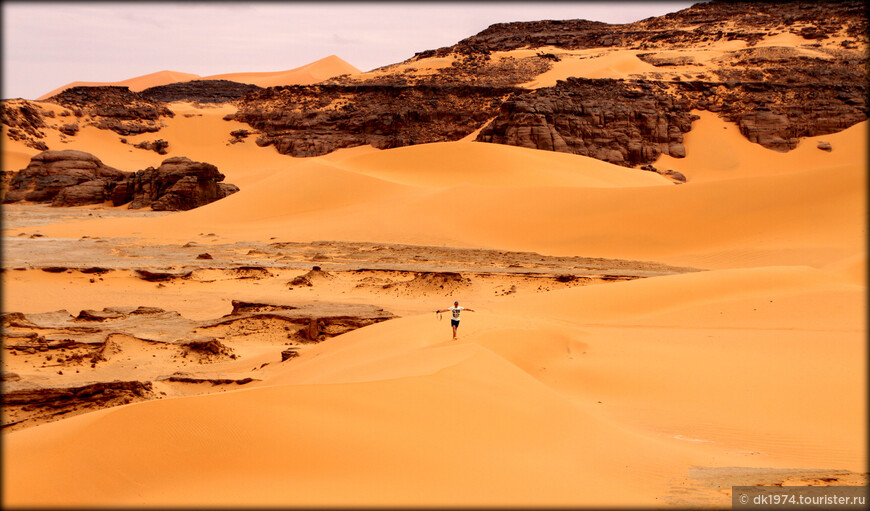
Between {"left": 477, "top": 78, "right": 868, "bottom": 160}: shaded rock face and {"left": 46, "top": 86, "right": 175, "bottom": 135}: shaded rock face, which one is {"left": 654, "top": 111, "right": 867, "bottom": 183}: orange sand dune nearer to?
{"left": 477, "top": 78, "right": 868, "bottom": 160}: shaded rock face

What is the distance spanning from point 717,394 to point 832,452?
6.32 ft

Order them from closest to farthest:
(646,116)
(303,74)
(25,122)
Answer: (646,116), (25,122), (303,74)

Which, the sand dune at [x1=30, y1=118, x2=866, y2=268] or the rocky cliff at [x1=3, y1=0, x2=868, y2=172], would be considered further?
the rocky cliff at [x1=3, y1=0, x2=868, y2=172]

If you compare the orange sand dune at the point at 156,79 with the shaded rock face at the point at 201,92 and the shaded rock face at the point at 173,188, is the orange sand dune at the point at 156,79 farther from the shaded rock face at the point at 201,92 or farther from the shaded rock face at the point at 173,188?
the shaded rock face at the point at 173,188

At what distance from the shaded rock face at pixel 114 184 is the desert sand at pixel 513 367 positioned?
31.6ft

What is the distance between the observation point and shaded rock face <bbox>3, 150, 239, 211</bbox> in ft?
126

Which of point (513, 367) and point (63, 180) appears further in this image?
point (63, 180)

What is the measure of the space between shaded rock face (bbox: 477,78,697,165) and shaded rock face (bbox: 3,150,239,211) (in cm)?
1945

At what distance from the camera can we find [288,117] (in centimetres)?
6147

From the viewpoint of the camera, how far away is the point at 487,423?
234 inches

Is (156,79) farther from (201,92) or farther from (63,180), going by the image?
(63,180)

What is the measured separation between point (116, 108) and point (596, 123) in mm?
44530

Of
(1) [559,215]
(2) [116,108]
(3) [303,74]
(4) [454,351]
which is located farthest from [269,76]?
(4) [454,351]

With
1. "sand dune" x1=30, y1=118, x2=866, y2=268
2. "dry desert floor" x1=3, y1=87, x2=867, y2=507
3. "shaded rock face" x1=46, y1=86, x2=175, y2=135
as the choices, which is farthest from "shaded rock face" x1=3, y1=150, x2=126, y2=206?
"shaded rock face" x1=46, y1=86, x2=175, y2=135
